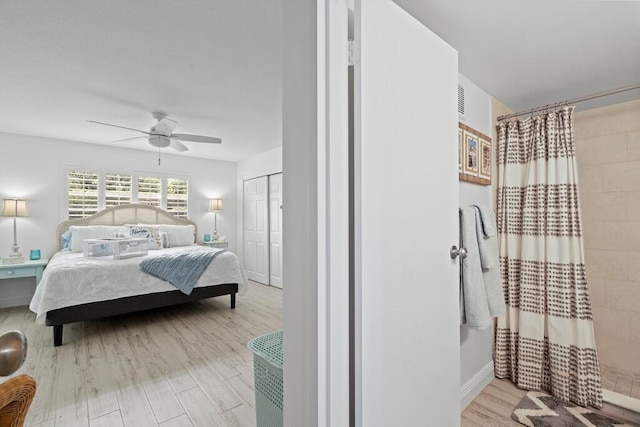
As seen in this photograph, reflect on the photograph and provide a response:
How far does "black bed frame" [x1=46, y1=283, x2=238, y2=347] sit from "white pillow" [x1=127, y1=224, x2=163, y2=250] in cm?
140

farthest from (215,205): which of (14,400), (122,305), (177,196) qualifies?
(14,400)

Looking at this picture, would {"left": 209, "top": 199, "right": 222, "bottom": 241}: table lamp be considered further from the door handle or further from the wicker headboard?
the door handle

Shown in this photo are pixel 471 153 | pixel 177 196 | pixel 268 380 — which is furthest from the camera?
pixel 177 196

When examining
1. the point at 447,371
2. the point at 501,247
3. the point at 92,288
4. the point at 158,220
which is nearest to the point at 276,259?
the point at 158,220

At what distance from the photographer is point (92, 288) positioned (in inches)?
116

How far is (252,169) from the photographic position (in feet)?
18.6

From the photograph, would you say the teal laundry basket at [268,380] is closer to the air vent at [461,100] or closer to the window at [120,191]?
the air vent at [461,100]

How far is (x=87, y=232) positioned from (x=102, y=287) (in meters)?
1.70

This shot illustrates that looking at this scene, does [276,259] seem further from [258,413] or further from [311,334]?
[311,334]

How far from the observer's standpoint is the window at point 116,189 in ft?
15.8

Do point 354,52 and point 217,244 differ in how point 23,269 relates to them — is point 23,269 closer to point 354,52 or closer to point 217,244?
point 217,244

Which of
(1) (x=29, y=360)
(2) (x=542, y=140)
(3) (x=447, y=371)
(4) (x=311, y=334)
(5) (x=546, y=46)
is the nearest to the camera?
(4) (x=311, y=334)

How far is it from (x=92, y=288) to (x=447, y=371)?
3198mm

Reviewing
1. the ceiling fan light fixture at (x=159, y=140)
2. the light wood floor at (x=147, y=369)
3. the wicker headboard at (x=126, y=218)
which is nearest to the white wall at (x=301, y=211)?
the light wood floor at (x=147, y=369)
